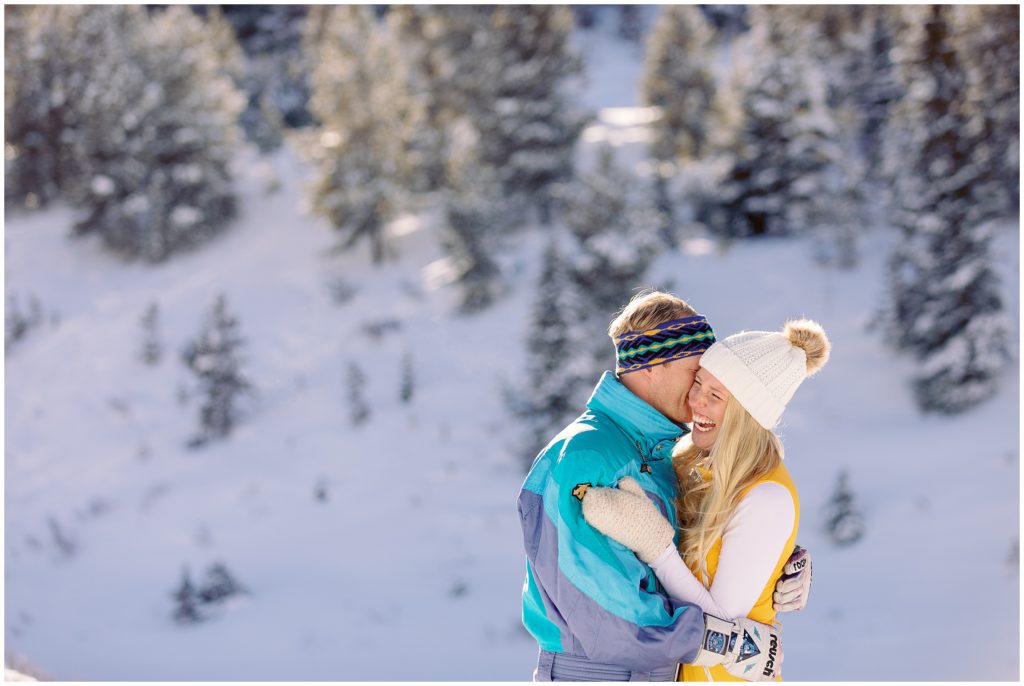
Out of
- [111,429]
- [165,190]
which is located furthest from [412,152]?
[111,429]

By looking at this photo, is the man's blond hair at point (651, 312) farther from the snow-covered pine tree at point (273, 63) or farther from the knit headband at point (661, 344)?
the snow-covered pine tree at point (273, 63)

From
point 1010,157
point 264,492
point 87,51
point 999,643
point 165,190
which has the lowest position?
point 999,643

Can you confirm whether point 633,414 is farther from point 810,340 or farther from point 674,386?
point 810,340

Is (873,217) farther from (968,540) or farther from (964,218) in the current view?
(968,540)

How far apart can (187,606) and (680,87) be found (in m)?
22.4

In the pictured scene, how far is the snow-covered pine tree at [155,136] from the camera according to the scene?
27.3m

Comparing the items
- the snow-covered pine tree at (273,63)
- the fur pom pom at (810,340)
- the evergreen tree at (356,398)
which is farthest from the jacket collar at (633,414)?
the snow-covered pine tree at (273,63)

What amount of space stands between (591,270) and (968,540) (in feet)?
28.3

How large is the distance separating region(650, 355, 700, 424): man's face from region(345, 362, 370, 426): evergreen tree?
15499mm

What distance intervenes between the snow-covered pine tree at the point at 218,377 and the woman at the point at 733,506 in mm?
16909

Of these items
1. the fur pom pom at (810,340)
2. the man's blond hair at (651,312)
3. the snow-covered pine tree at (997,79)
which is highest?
the snow-covered pine tree at (997,79)

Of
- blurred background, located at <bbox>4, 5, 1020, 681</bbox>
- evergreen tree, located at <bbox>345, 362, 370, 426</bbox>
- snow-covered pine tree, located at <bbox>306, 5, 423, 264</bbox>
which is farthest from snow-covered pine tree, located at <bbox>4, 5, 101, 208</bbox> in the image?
evergreen tree, located at <bbox>345, 362, 370, 426</bbox>

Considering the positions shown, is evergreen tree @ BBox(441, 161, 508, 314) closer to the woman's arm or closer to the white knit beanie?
the white knit beanie

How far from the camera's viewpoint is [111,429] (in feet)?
66.1
